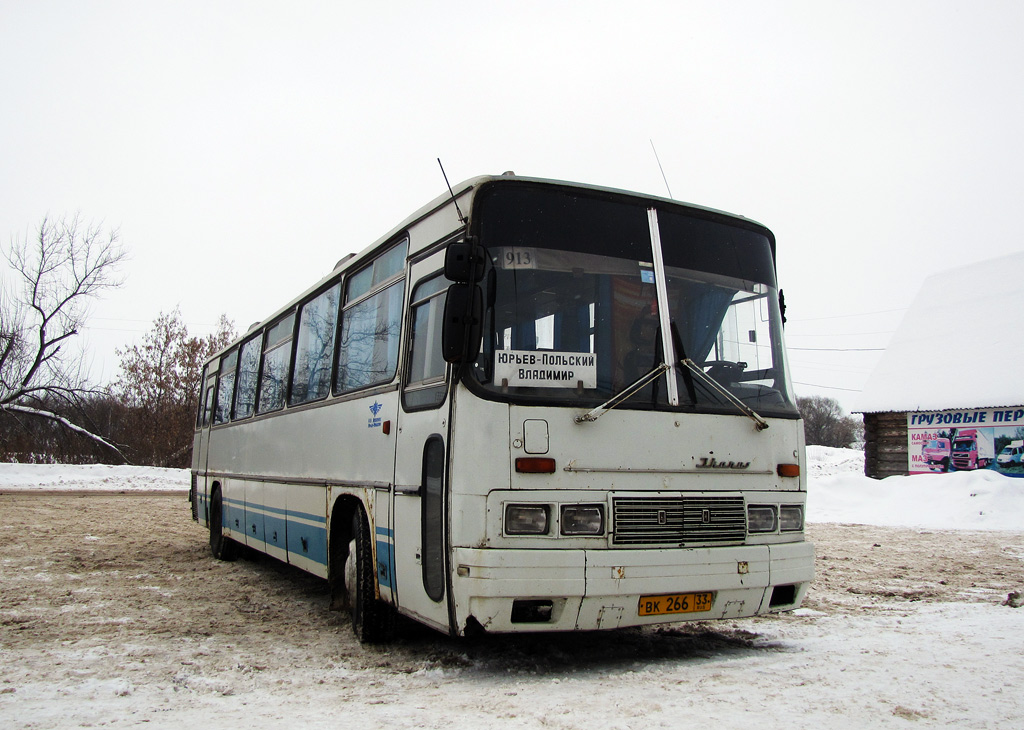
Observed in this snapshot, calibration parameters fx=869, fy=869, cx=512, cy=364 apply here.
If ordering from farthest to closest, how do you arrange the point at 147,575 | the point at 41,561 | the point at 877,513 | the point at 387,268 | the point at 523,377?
the point at 877,513
the point at 41,561
the point at 147,575
the point at 387,268
the point at 523,377

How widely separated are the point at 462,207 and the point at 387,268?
1.41m

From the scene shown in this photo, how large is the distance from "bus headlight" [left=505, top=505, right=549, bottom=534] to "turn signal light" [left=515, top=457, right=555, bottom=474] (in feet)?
0.66

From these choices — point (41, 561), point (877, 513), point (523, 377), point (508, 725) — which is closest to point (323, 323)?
point (523, 377)

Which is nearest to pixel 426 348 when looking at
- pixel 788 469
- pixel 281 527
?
pixel 788 469

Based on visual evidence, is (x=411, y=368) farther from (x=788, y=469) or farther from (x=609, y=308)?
(x=788, y=469)

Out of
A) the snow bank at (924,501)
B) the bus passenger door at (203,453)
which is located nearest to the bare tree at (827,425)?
the snow bank at (924,501)

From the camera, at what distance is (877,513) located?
21.0 metres

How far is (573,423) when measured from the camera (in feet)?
16.9

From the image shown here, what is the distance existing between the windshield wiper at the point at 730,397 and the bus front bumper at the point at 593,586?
0.84 metres

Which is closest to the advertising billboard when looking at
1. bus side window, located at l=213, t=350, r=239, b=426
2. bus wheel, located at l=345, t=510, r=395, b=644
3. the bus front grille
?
bus side window, located at l=213, t=350, r=239, b=426

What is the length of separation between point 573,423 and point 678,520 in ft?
2.97

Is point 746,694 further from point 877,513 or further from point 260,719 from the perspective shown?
point 877,513

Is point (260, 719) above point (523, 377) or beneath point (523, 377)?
beneath

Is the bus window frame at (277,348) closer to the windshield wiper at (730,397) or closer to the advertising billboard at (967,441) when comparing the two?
the windshield wiper at (730,397)
